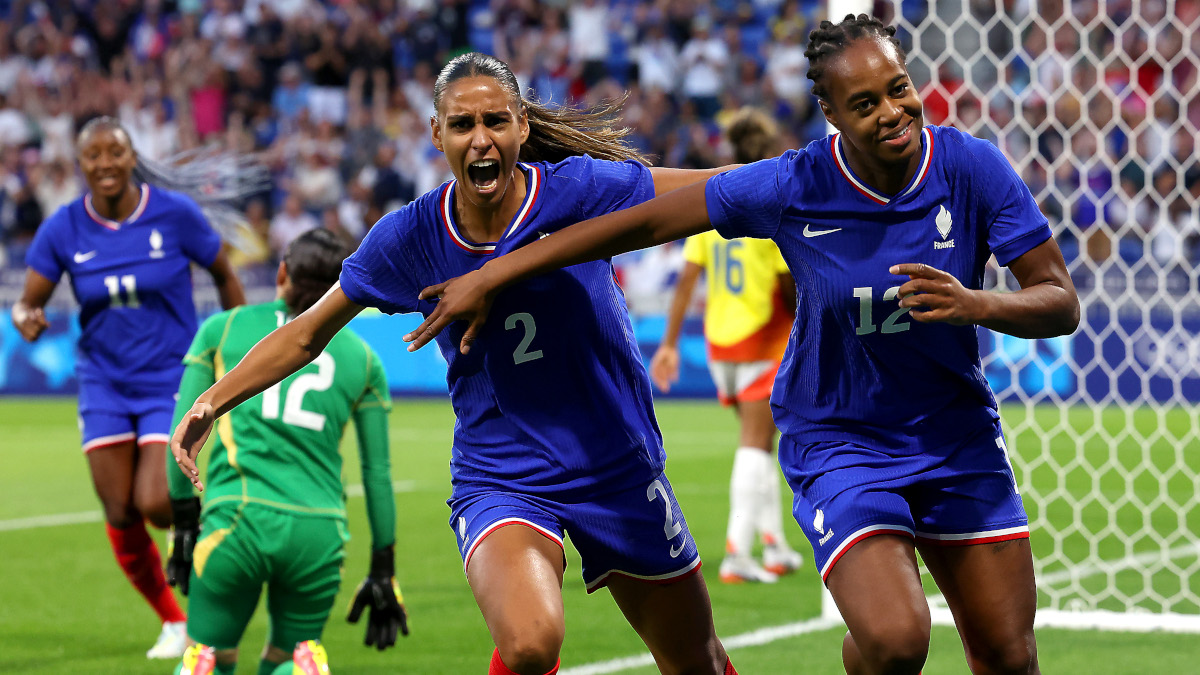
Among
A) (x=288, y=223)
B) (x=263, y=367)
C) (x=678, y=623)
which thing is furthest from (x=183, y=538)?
(x=288, y=223)

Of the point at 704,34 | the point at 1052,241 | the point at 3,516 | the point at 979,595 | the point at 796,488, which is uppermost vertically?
the point at 704,34

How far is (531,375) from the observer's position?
3.54 metres

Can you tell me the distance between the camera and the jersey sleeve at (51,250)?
6.31 metres

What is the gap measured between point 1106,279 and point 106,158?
8.95 meters

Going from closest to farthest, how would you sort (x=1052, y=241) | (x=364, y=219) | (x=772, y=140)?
(x=1052, y=241) → (x=772, y=140) → (x=364, y=219)

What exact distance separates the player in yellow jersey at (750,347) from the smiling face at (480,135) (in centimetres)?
365

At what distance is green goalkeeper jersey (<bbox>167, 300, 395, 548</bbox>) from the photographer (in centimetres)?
438

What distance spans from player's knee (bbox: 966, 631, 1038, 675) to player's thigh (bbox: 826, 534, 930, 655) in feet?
0.71

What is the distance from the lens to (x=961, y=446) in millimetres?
3484

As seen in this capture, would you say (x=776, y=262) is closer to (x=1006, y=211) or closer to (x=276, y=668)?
(x=276, y=668)

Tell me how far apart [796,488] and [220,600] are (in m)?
1.75

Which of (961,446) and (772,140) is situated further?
(772,140)

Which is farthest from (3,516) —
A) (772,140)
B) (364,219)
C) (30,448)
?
(364,219)

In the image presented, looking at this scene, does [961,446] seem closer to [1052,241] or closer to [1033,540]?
[1052,241]
